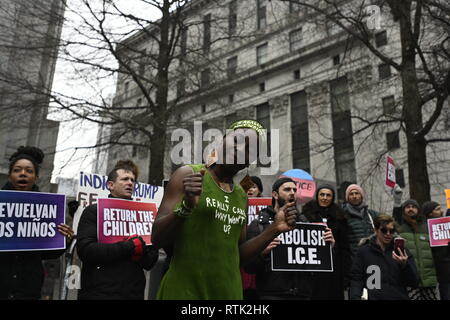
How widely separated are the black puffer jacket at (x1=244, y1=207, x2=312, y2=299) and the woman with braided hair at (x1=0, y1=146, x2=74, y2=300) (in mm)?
1911

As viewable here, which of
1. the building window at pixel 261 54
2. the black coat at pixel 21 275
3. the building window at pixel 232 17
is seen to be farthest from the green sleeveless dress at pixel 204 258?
the building window at pixel 261 54

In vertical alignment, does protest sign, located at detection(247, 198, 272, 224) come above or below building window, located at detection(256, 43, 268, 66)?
below

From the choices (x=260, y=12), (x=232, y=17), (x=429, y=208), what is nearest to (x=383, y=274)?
(x=429, y=208)

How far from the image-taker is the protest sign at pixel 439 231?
213 inches

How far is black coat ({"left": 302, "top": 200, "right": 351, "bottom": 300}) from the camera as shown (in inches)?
186

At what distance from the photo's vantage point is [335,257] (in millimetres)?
4875

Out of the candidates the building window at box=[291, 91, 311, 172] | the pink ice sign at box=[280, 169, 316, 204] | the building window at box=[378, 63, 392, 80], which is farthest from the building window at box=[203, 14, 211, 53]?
the building window at box=[291, 91, 311, 172]

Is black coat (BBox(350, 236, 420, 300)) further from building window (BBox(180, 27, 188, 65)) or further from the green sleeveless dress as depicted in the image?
building window (BBox(180, 27, 188, 65))

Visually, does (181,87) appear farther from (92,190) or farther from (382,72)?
(382,72)

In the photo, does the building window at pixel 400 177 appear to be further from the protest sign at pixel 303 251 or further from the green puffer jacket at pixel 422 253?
the protest sign at pixel 303 251

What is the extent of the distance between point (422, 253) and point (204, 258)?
4.62 m
